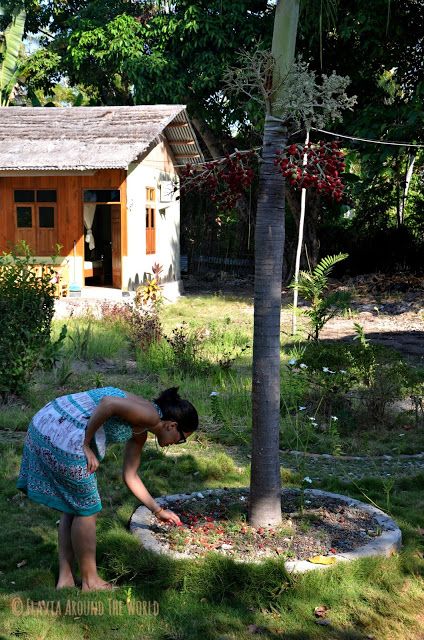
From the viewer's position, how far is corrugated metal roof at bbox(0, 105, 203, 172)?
58.2ft

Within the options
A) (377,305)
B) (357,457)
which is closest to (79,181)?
(377,305)

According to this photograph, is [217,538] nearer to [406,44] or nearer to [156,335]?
[156,335]

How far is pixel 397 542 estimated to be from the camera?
15.2 feet

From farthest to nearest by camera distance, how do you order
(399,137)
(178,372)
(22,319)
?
(399,137) < (178,372) < (22,319)

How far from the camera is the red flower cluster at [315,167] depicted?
4168 mm

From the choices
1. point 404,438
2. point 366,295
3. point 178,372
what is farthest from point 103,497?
point 366,295

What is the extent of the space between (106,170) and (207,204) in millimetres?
7784

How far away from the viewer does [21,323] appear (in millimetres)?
8422

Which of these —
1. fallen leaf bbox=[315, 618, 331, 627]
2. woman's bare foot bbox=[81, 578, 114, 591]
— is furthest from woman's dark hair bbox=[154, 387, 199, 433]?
A: fallen leaf bbox=[315, 618, 331, 627]

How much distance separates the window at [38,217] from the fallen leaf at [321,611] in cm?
1667

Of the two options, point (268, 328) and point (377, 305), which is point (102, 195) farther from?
point (268, 328)

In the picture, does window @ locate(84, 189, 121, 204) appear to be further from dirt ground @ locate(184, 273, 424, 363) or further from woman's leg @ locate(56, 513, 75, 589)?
woman's leg @ locate(56, 513, 75, 589)

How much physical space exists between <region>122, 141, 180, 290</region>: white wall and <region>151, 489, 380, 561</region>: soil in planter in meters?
13.9

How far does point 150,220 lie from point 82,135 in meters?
3.21
